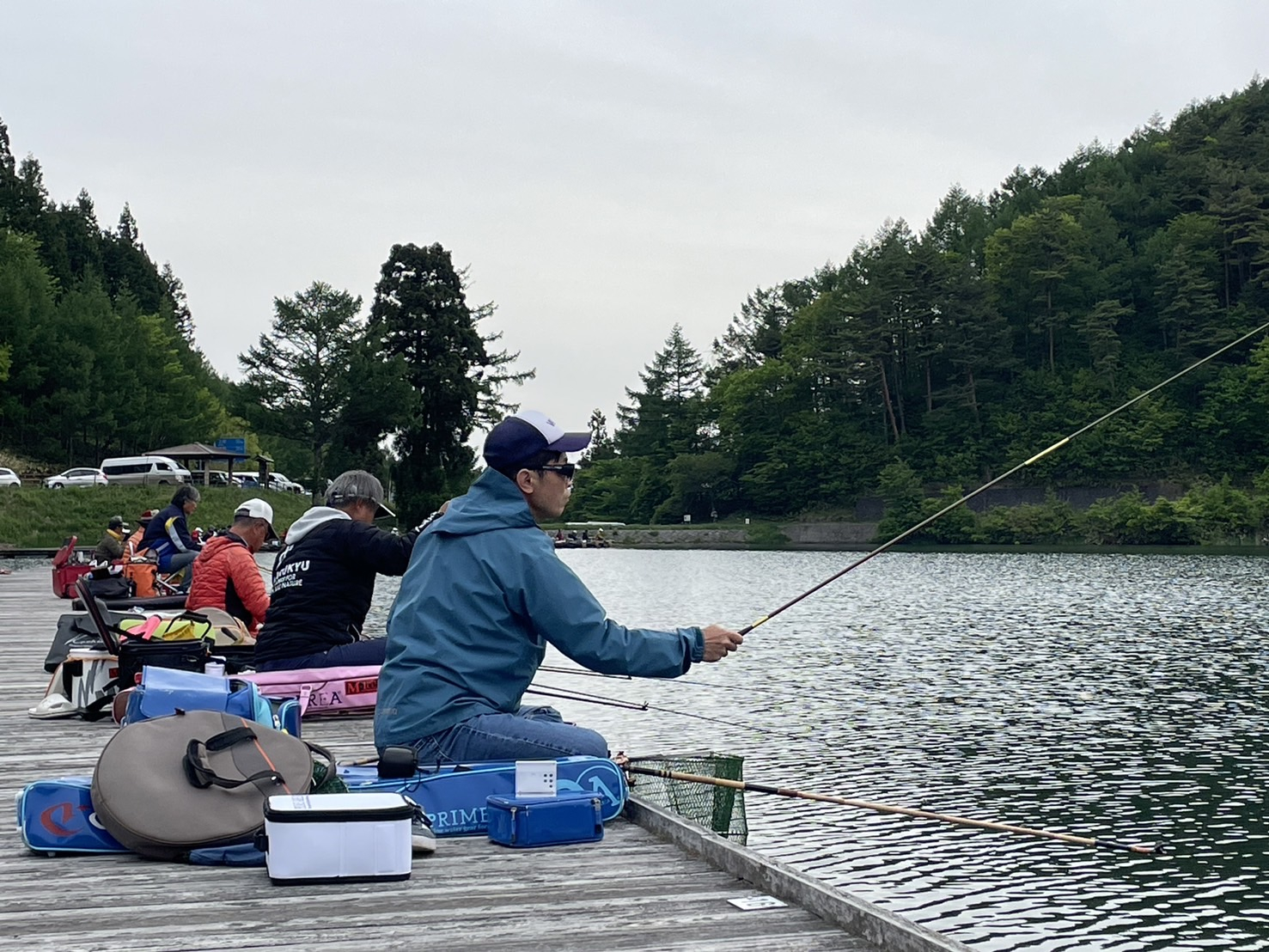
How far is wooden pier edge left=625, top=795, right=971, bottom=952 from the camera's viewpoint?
325 cm

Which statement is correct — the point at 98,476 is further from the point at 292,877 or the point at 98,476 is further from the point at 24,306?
the point at 292,877

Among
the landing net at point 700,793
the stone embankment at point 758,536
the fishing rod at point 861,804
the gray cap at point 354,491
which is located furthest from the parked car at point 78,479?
the fishing rod at point 861,804

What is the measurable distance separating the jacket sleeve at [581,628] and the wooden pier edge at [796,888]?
57 cm

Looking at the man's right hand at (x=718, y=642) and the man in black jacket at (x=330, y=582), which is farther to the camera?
the man in black jacket at (x=330, y=582)

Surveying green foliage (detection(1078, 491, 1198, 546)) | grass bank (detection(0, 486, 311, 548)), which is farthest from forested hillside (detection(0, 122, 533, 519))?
green foliage (detection(1078, 491, 1198, 546))

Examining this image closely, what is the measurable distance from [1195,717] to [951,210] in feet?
339

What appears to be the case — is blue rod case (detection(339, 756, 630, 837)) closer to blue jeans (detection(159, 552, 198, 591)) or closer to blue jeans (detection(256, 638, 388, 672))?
blue jeans (detection(256, 638, 388, 672))

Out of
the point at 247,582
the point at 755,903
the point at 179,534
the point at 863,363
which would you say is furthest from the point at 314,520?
the point at 863,363

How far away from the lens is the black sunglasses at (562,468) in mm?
4789

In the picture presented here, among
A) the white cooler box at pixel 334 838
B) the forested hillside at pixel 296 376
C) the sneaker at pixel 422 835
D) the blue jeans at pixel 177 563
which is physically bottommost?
the sneaker at pixel 422 835

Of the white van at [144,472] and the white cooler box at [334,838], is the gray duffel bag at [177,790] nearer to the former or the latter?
the white cooler box at [334,838]

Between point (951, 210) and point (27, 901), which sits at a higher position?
point (951, 210)

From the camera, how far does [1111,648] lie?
19.6 m

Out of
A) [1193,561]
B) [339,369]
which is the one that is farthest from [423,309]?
[1193,561]
